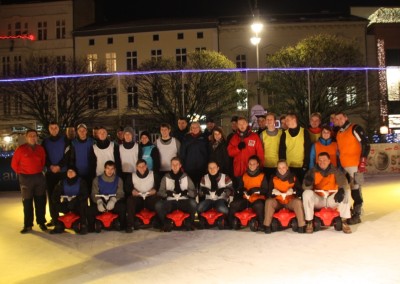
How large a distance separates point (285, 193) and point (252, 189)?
53 centimetres

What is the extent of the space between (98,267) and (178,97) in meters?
21.4

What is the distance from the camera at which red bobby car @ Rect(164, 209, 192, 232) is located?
7.48 metres

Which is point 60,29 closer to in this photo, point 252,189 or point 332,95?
point 332,95

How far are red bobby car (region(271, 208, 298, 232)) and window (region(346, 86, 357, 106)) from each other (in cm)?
1951

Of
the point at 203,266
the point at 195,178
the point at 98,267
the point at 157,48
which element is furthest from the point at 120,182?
the point at 157,48

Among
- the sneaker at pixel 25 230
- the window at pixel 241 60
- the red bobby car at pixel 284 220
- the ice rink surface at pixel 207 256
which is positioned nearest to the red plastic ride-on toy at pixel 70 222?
the ice rink surface at pixel 207 256

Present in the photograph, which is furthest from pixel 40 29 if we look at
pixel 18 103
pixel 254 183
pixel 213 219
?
pixel 254 183

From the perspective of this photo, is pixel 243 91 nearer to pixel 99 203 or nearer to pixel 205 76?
pixel 205 76

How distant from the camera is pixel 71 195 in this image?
Result: 782 cm

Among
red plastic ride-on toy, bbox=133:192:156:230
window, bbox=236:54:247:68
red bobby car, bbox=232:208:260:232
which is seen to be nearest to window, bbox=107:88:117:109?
window, bbox=236:54:247:68

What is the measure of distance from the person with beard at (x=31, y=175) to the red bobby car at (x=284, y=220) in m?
3.85

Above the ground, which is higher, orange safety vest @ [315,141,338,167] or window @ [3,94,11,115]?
window @ [3,94,11,115]

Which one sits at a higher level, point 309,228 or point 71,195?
point 71,195

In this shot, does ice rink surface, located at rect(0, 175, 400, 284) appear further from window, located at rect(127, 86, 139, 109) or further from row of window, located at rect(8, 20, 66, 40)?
row of window, located at rect(8, 20, 66, 40)
